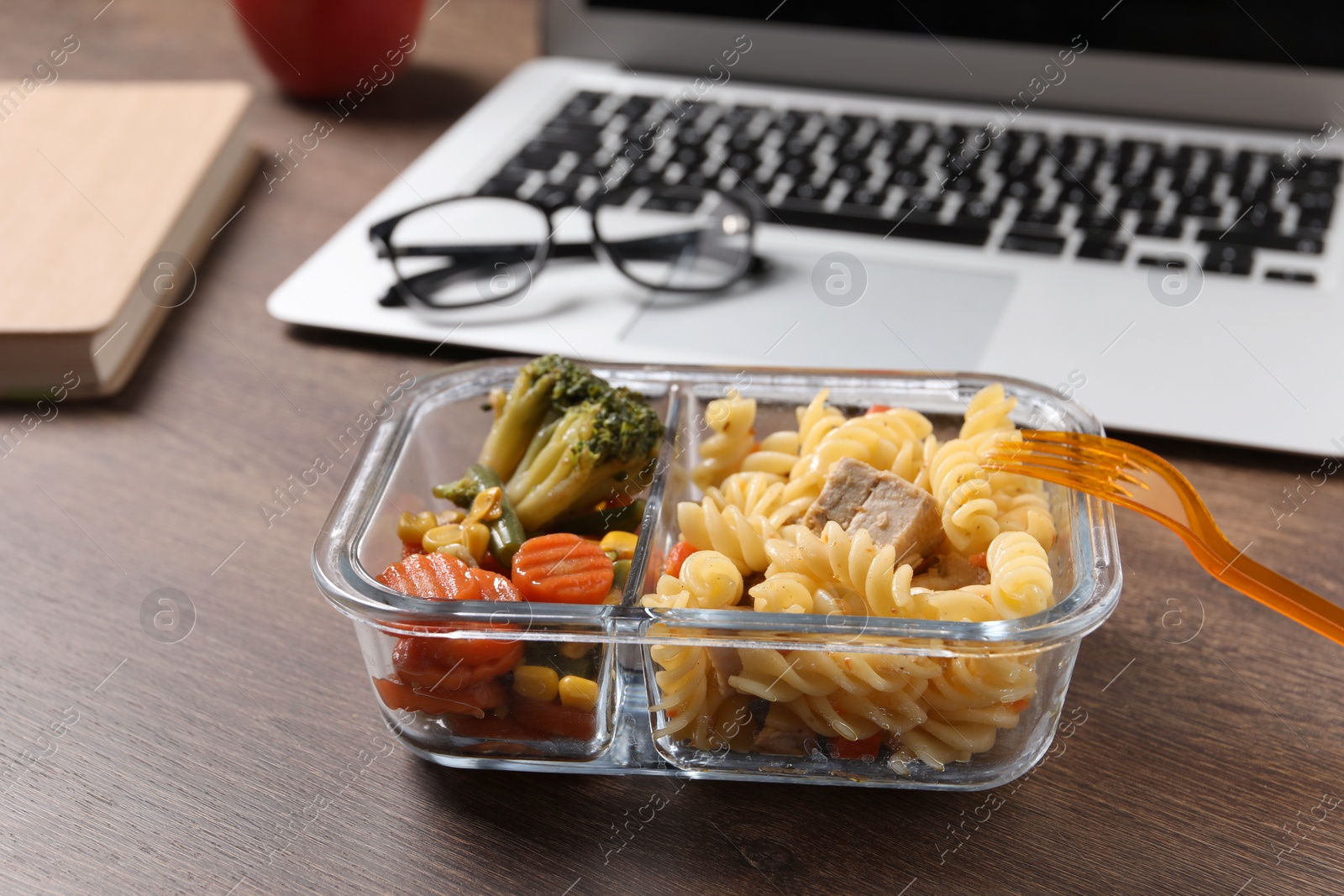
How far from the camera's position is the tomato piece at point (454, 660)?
2.98 ft

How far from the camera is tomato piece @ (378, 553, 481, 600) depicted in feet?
3.12

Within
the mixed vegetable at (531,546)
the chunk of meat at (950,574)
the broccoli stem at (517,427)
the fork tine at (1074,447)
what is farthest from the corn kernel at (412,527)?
the fork tine at (1074,447)

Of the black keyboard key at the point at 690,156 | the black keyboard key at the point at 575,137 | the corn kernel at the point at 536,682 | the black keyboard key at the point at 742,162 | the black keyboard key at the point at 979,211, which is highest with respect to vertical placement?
the corn kernel at the point at 536,682

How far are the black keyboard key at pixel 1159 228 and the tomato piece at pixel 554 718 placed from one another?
1.23 metres

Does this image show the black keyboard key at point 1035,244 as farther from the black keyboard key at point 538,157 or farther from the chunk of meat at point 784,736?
the chunk of meat at point 784,736

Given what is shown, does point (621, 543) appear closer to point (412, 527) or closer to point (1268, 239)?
point (412, 527)

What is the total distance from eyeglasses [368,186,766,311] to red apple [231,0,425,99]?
1.91ft

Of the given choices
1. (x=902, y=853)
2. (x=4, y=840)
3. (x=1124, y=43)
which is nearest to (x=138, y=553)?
(x=4, y=840)

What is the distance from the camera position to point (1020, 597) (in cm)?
90

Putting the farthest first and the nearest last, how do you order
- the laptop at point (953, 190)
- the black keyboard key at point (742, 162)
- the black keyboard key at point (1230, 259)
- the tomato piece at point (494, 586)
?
the black keyboard key at point (742, 162)
the black keyboard key at point (1230, 259)
the laptop at point (953, 190)
the tomato piece at point (494, 586)

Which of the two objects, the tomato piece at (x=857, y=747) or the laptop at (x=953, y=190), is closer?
the tomato piece at (x=857, y=747)

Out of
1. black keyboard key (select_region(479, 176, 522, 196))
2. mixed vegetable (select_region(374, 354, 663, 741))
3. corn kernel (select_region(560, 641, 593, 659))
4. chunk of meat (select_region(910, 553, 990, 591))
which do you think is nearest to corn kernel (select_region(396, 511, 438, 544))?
mixed vegetable (select_region(374, 354, 663, 741))

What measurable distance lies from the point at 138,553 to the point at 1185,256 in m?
1.47

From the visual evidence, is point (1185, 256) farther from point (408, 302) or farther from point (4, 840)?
point (4, 840)
